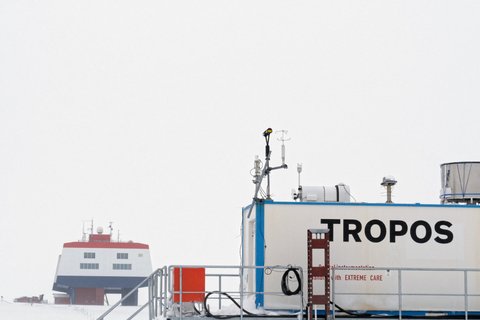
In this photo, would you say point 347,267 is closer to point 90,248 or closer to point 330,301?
point 330,301

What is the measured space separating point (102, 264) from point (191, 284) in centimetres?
12771

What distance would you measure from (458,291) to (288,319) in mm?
4896

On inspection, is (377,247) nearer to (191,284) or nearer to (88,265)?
(191,284)

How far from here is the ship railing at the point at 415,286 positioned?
23438 mm

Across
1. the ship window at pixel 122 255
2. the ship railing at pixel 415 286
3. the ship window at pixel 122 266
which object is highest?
the ship railing at pixel 415 286

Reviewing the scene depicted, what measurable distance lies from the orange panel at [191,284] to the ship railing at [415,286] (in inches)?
133

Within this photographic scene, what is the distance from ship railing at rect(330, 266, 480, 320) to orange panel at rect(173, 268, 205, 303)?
3.37 m

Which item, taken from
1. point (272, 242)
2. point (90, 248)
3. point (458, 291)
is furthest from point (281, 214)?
point (90, 248)

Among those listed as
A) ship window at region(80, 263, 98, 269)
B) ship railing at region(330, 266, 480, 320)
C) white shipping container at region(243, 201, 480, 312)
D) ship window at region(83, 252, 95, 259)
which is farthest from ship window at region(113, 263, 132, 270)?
ship railing at region(330, 266, 480, 320)

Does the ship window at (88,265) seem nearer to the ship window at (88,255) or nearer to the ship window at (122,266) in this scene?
the ship window at (88,255)

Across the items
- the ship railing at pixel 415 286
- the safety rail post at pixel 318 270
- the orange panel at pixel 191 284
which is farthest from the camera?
the ship railing at pixel 415 286

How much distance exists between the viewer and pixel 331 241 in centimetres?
2358

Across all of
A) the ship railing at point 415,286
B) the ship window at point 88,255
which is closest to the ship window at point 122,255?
the ship window at point 88,255

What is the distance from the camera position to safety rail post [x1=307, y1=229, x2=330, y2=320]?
21188mm
